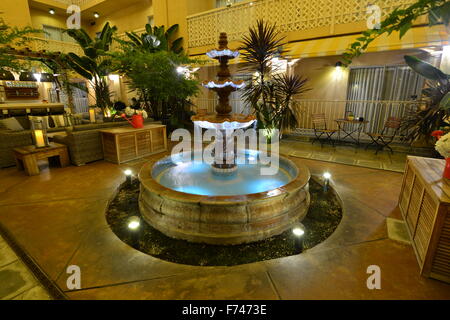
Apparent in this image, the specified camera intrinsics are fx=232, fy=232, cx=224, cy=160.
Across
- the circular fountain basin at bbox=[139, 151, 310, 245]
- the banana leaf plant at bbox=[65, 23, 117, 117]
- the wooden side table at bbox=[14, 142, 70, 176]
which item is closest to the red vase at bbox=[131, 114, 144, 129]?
the wooden side table at bbox=[14, 142, 70, 176]

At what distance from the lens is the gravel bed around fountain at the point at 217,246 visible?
8.13 feet

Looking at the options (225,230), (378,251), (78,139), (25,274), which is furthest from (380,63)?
(25,274)

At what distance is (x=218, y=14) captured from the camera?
8953mm

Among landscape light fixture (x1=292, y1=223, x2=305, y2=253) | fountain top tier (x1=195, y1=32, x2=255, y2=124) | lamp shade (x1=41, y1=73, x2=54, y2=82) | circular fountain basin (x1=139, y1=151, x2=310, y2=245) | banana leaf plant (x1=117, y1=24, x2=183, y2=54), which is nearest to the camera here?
landscape light fixture (x1=292, y1=223, x2=305, y2=253)

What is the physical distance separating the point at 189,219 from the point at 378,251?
2041 mm

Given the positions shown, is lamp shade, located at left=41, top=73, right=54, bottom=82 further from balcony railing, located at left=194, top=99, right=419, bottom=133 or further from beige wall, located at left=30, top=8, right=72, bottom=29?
balcony railing, located at left=194, top=99, right=419, bottom=133

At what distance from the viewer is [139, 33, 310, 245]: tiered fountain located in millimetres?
2688

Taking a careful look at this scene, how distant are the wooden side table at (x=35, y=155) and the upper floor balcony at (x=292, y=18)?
21.8 feet

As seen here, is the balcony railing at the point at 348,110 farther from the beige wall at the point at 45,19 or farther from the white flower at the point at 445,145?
the beige wall at the point at 45,19

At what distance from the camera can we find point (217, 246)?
8.76 ft

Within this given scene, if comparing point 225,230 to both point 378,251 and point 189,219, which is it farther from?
point 378,251

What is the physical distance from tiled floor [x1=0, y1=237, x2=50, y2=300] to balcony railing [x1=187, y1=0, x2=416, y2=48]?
26.4ft

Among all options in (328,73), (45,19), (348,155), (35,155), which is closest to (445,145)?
(348,155)

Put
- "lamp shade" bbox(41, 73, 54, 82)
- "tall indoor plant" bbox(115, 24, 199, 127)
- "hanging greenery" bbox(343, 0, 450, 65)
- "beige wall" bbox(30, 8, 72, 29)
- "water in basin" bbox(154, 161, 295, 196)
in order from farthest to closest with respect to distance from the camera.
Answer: "beige wall" bbox(30, 8, 72, 29), "lamp shade" bbox(41, 73, 54, 82), "tall indoor plant" bbox(115, 24, 199, 127), "water in basin" bbox(154, 161, 295, 196), "hanging greenery" bbox(343, 0, 450, 65)
